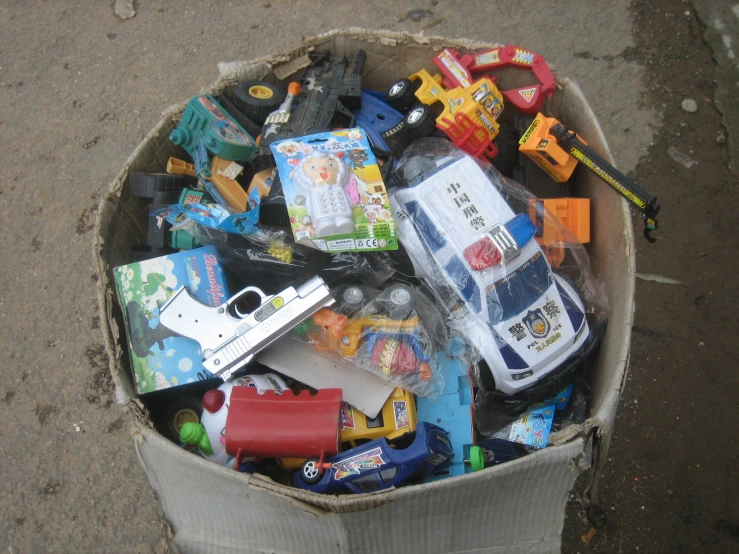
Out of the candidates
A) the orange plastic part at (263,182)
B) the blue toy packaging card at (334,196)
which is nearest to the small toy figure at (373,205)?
the blue toy packaging card at (334,196)

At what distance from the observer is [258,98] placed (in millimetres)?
1517

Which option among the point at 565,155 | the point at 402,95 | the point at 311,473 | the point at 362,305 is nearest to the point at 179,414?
the point at 311,473

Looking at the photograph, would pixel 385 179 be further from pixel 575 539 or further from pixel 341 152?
pixel 575 539

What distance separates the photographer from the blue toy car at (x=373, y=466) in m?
1.05

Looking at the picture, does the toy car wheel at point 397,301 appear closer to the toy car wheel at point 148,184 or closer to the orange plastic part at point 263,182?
the orange plastic part at point 263,182

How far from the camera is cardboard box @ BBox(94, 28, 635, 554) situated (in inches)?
38.7

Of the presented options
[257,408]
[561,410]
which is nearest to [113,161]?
[257,408]

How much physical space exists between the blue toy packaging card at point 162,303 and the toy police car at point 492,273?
431 mm

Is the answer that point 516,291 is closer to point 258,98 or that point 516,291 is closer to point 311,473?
point 311,473

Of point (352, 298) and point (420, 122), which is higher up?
point (420, 122)

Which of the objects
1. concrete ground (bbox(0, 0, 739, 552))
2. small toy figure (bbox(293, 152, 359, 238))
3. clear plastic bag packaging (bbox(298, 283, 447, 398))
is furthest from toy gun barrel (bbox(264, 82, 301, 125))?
concrete ground (bbox(0, 0, 739, 552))

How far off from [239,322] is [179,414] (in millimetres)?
255

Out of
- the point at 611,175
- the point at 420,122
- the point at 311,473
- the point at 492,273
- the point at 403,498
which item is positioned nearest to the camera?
the point at 403,498

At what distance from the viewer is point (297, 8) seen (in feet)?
7.87
